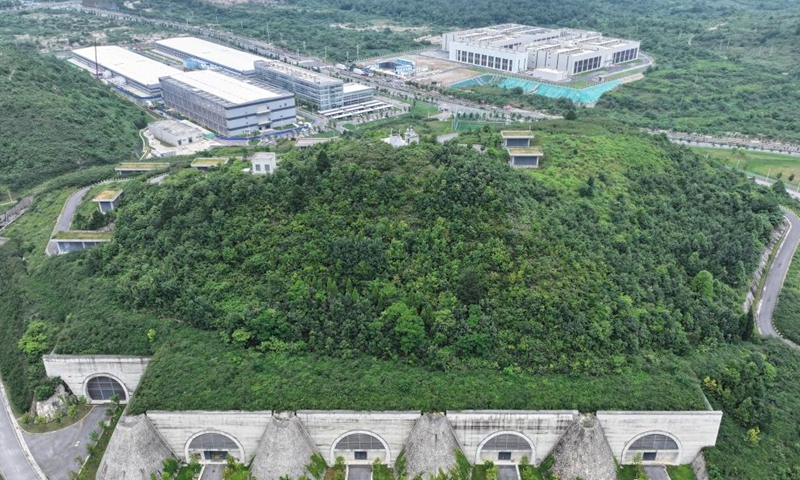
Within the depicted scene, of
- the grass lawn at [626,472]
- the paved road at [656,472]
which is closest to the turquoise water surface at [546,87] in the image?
the paved road at [656,472]

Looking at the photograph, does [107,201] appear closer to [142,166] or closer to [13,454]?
[142,166]

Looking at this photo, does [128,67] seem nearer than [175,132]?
No

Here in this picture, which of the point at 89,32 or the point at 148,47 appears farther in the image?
the point at 89,32

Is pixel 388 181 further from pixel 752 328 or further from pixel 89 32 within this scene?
pixel 89 32

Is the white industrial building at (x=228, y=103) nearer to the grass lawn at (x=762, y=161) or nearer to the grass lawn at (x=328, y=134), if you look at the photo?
the grass lawn at (x=328, y=134)

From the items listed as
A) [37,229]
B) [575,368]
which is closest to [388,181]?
[575,368]

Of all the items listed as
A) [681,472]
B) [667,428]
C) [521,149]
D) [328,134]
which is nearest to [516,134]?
[521,149]
